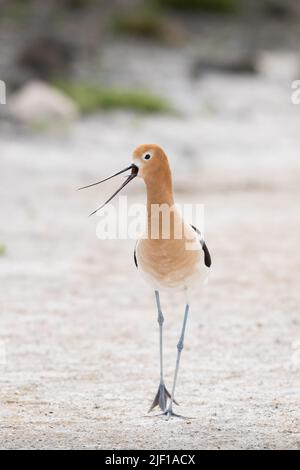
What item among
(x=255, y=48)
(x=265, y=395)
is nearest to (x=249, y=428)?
(x=265, y=395)

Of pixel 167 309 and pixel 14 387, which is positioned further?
pixel 167 309

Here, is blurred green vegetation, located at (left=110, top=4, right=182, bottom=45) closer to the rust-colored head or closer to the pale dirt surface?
the pale dirt surface

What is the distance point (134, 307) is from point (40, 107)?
884 centimetres

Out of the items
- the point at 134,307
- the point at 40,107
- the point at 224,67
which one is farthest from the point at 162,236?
the point at 224,67

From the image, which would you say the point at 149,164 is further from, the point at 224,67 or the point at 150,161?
the point at 224,67

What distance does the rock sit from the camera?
16797 millimetres

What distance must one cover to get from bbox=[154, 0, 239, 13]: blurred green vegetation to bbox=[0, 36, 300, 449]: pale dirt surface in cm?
1431

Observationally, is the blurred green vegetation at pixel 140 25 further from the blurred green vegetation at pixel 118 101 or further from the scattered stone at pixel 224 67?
the blurred green vegetation at pixel 118 101

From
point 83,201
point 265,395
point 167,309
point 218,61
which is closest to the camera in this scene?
point 265,395

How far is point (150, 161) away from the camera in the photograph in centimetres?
550

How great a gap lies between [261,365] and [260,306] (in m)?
1.56

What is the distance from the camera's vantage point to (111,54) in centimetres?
2442

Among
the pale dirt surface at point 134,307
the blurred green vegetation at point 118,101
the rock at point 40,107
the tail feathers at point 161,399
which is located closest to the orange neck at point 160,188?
the tail feathers at point 161,399

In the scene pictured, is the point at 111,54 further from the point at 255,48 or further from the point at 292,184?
the point at 292,184
